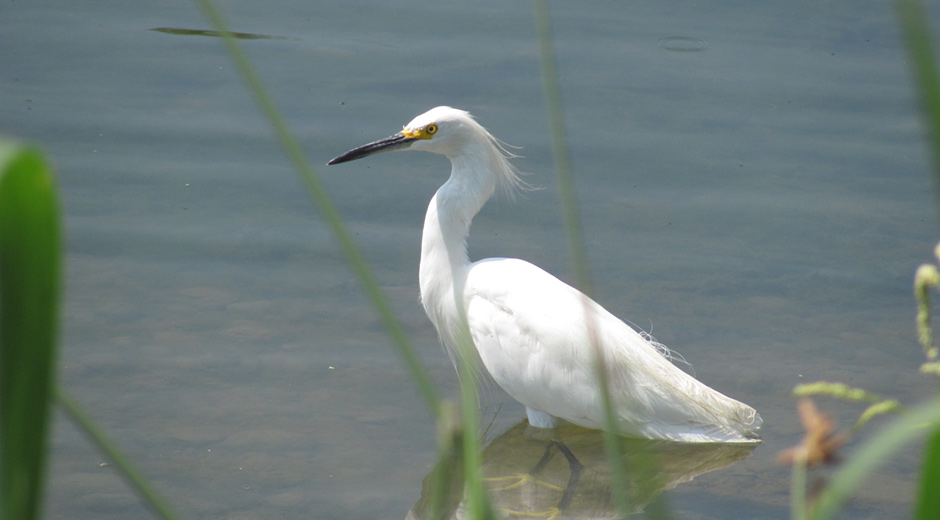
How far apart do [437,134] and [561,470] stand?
1343mm

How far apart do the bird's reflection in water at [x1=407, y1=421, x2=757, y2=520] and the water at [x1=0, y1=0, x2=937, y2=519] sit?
3.6 inches

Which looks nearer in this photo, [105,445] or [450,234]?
[105,445]

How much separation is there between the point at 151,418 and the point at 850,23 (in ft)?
18.7

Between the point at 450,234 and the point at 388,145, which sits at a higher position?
the point at 388,145

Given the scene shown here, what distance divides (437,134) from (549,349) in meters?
0.93

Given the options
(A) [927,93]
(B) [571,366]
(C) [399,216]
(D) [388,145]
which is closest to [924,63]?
(A) [927,93]

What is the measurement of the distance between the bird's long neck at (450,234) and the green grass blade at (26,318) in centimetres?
276

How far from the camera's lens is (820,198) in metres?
4.84

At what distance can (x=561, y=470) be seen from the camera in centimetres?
315

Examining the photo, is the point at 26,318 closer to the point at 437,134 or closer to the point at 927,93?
the point at 927,93

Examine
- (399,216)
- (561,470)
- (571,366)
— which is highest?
(571,366)

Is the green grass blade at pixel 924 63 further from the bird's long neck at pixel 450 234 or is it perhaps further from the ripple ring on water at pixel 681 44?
the ripple ring on water at pixel 681 44

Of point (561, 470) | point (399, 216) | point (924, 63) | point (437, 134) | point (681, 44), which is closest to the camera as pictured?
point (924, 63)

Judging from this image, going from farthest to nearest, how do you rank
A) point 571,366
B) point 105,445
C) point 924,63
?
point 571,366 < point 105,445 < point 924,63
